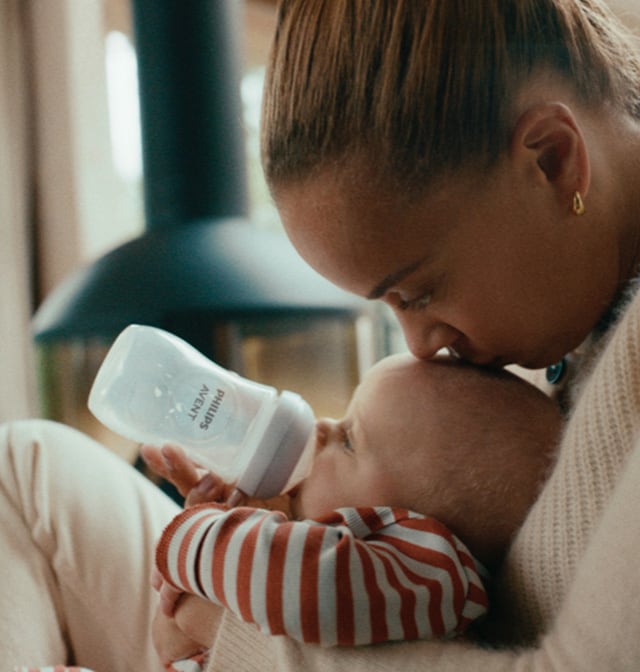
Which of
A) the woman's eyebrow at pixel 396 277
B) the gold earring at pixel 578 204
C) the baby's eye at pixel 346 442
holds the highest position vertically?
the gold earring at pixel 578 204

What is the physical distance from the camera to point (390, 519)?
2.69 feet

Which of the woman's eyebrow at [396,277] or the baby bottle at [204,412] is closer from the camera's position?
the woman's eyebrow at [396,277]

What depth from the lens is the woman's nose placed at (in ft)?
2.95

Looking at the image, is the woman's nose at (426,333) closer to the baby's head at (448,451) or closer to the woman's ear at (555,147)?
the baby's head at (448,451)

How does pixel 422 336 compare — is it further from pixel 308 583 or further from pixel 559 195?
pixel 308 583

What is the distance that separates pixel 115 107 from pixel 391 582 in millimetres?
2426

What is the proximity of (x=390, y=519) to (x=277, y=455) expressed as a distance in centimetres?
17

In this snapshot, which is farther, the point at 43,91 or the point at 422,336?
the point at 43,91

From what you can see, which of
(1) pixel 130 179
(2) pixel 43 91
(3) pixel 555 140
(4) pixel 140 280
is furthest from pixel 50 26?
(3) pixel 555 140

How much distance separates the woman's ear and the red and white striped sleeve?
361 mm

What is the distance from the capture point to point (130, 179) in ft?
9.53

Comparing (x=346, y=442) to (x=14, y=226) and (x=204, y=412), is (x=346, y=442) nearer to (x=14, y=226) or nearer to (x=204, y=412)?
(x=204, y=412)

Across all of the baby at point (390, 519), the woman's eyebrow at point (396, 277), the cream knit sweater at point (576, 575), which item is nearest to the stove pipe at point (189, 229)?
the baby at point (390, 519)

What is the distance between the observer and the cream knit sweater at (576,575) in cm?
57
